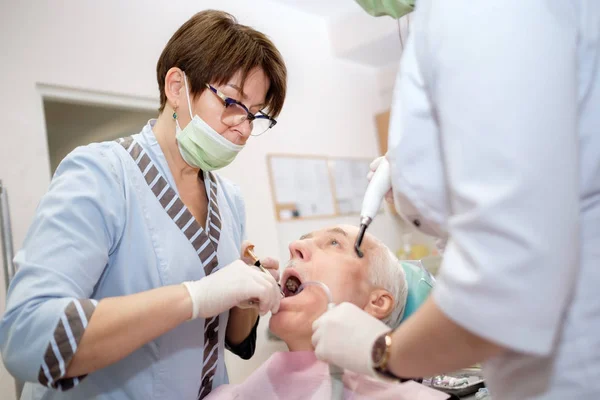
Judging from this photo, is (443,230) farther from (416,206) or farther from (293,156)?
(293,156)

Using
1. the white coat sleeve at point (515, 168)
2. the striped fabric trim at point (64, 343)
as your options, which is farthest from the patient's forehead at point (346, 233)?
the white coat sleeve at point (515, 168)

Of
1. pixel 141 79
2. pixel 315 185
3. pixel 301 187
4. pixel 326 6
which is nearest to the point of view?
pixel 141 79

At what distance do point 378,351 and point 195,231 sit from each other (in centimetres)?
78

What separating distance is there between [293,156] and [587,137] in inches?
132

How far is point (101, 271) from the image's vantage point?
1.19 metres

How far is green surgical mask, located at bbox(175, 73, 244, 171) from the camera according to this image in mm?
1491

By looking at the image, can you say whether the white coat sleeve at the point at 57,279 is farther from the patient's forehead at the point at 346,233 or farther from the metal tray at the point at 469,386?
the metal tray at the point at 469,386

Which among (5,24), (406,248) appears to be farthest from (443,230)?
(406,248)

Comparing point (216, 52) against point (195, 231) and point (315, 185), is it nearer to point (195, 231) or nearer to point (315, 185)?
point (195, 231)

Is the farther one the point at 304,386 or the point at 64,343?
the point at 304,386

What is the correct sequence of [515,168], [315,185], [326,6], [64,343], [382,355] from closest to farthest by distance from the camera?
[515,168]
[382,355]
[64,343]
[315,185]
[326,6]

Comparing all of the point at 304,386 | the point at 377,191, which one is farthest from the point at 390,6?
the point at 304,386

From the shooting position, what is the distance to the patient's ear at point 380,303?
153 centimetres

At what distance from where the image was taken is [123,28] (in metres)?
3.05
